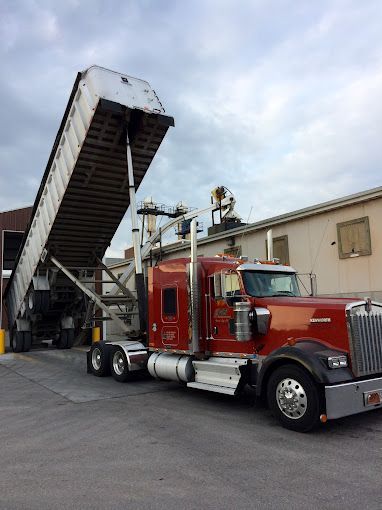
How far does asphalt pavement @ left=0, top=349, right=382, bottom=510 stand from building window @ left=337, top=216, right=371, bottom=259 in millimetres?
5323

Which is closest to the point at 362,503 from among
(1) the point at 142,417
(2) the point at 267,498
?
(2) the point at 267,498

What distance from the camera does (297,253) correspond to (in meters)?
12.8

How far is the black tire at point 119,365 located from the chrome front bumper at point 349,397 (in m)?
4.86

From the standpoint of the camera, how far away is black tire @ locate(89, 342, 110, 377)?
9914mm

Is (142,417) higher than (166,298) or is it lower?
lower

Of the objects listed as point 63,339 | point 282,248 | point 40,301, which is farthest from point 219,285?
point 63,339

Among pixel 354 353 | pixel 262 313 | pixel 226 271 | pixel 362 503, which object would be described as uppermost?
pixel 226 271

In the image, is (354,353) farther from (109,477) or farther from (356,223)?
(356,223)

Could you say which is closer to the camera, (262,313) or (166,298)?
(262,313)

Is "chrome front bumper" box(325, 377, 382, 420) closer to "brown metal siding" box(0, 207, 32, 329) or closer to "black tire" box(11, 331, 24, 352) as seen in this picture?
"black tire" box(11, 331, 24, 352)

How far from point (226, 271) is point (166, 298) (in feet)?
5.41

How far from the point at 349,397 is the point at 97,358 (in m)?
6.39

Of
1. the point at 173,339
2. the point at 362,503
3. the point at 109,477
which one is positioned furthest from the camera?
the point at 173,339

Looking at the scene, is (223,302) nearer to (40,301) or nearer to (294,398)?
(294,398)
